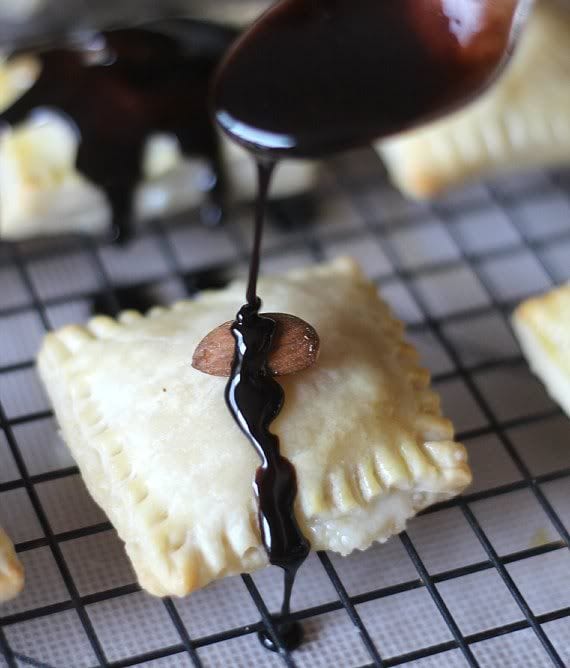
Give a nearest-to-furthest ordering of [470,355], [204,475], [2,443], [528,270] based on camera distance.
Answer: [204,475], [2,443], [470,355], [528,270]

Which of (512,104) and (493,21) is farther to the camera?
(512,104)

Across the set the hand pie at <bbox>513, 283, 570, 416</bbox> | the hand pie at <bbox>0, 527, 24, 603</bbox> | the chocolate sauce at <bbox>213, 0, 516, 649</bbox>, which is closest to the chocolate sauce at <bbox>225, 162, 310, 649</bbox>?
the chocolate sauce at <bbox>213, 0, 516, 649</bbox>

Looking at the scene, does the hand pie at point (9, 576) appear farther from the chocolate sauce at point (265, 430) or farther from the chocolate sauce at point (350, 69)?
the chocolate sauce at point (350, 69)

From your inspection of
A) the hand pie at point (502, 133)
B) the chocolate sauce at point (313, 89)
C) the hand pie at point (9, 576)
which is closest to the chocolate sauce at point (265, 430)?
the chocolate sauce at point (313, 89)

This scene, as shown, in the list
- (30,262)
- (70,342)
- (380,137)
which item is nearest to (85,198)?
(30,262)

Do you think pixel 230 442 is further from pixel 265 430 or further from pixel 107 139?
pixel 107 139

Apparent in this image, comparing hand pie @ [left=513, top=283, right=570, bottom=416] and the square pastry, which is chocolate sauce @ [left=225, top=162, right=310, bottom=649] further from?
hand pie @ [left=513, top=283, right=570, bottom=416]

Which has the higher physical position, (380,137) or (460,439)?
(380,137)

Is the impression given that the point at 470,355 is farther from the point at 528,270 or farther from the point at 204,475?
the point at 204,475
